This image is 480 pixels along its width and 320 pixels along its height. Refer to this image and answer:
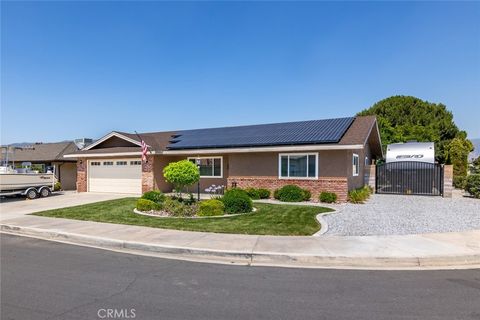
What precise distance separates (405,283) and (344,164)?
1081 centimetres

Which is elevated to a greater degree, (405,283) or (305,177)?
(305,177)

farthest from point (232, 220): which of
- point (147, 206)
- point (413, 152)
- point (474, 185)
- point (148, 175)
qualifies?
point (413, 152)

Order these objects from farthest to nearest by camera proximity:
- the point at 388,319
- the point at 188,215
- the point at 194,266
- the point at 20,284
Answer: the point at 188,215
the point at 194,266
the point at 20,284
the point at 388,319

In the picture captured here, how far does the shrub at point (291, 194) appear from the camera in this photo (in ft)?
52.9

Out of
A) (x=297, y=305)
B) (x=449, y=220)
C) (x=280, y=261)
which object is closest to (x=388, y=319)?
(x=297, y=305)

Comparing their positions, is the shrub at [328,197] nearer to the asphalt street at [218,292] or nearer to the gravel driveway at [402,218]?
the gravel driveway at [402,218]

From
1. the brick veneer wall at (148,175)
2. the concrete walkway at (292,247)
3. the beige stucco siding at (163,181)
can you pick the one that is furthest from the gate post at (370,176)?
the brick veneer wall at (148,175)

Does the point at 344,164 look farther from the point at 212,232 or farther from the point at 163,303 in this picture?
the point at 163,303

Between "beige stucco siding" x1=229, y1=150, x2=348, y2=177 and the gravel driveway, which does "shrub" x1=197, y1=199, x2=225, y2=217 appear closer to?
the gravel driveway

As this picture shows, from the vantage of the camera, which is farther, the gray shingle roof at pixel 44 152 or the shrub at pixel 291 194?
the gray shingle roof at pixel 44 152

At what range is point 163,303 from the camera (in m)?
4.65

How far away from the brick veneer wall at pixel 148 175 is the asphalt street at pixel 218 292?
42.6 feet

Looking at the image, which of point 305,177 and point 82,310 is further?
point 305,177

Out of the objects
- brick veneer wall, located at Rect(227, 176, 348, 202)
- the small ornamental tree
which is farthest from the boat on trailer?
brick veneer wall, located at Rect(227, 176, 348, 202)
